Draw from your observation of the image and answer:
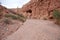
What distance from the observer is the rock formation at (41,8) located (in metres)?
27.8

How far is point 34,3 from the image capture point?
35406mm

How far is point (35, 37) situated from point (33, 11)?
79.2ft

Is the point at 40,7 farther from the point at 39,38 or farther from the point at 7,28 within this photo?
the point at 39,38

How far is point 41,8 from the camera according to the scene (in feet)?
106

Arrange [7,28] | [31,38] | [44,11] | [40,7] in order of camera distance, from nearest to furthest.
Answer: [31,38]
[7,28]
[44,11]
[40,7]

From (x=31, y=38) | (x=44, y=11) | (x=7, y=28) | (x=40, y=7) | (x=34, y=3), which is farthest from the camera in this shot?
(x=34, y=3)

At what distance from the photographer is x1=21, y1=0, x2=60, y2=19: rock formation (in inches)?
1095

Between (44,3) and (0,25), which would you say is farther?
(44,3)

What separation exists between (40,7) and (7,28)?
20.7 m

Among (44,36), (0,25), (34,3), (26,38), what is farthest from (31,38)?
(34,3)

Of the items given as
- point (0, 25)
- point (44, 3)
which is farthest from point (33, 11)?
point (0, 25)

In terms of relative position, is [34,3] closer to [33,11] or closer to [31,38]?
[33,11]

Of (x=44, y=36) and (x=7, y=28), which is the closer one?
(x=44, y=36)

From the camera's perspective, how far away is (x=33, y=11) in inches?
1358
